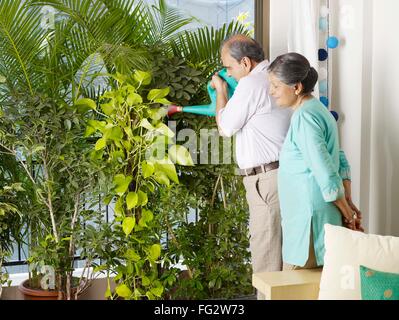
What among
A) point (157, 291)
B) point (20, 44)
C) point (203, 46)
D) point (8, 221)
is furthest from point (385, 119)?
point (8, 221)

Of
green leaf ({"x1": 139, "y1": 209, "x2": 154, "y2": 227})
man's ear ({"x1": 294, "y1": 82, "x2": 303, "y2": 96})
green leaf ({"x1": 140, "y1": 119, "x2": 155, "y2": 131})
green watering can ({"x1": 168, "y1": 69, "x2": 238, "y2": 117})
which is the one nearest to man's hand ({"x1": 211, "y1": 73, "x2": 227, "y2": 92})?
green watering can ({"x1": 168, "y1": 69, "x2": 238, "y2": 117})

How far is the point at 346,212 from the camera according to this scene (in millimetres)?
2721

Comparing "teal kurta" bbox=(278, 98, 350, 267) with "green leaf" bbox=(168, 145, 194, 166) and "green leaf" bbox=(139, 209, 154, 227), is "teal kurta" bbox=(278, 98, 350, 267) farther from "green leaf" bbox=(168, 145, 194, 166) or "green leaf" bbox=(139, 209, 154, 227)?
"green leaf" bbox=(139, 209, 154, 227)

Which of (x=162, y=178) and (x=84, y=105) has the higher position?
(x=84, y=105)

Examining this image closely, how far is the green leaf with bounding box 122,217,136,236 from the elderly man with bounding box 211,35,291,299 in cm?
61

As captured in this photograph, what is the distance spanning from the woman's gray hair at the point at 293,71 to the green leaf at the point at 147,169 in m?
0.80

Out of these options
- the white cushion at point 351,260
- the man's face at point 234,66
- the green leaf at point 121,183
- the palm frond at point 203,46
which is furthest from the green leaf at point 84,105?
the white cushion at point 351,260

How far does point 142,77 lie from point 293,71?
0.80 meters

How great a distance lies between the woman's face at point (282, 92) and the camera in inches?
107

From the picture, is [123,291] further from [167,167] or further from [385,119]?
[385,119]

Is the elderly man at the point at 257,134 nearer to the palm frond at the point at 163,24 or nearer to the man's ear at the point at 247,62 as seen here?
the man's ear at the point at 247,62

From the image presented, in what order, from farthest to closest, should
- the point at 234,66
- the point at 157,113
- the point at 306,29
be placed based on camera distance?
1. the point at 306,29
2. the point at 157,113
3. the point at 234,66
